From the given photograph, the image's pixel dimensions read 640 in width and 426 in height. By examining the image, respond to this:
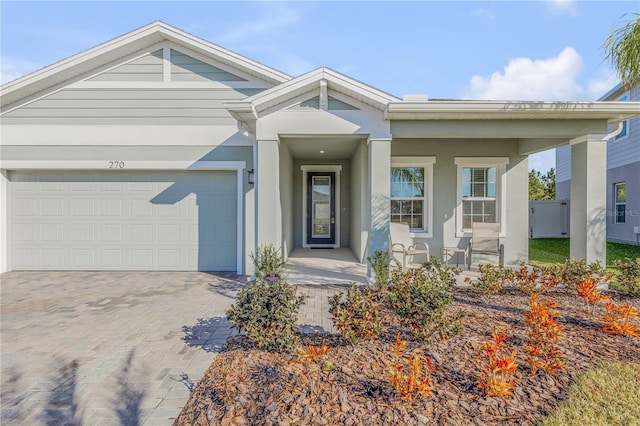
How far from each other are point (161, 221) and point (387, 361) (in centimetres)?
629

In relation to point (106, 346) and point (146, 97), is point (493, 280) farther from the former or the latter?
point (146, 97)

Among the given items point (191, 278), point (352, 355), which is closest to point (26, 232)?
point (191, 278)

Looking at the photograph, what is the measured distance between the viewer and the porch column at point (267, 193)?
19.5ft

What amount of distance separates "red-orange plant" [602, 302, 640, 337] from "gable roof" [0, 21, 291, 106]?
652cm

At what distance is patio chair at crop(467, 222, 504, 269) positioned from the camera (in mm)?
7516

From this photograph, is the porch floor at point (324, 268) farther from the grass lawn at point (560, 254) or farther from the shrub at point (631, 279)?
the grass lawn at point (560, 254)

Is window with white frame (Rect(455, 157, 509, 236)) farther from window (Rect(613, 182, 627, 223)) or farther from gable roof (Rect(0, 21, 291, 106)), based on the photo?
window (Rect(613, 182, 627, 223))

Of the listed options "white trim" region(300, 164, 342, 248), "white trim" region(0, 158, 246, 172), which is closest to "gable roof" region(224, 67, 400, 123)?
"white trim" region(0, 158, 246, 172)

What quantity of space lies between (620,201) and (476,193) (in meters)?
9.15

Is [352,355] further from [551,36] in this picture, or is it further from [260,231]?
[551,36]

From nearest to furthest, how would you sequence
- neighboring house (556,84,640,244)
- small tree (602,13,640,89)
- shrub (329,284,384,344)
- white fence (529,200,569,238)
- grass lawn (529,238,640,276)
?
shrub (329,284,384,344), small tree (602,13,640,89), grass lawn (529,238,640,276), neighboring house (556,84,640,244), white fence (529,200,569,238)

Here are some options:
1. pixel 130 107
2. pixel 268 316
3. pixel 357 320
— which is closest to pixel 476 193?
pixel 357 320

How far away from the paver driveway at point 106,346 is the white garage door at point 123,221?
1.05 meters

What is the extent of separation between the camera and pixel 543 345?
301 cm
